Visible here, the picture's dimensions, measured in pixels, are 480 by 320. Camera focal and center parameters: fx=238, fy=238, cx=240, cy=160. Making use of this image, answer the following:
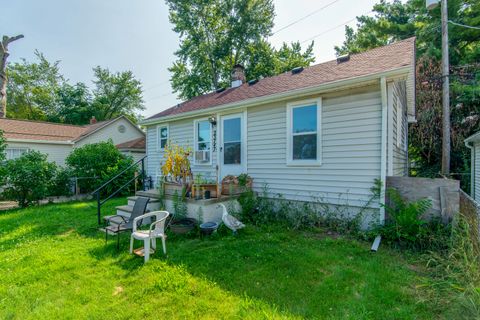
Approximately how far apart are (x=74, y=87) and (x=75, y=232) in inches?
1076

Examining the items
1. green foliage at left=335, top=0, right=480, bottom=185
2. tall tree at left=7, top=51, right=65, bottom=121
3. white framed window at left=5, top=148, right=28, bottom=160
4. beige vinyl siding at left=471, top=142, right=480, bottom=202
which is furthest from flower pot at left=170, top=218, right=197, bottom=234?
tall tree at left=7, top=51, right=65, bottom=121

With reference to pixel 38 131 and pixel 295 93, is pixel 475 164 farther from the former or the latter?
pixel 38 131

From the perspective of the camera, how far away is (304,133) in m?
5.89

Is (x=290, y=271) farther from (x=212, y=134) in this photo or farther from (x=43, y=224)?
(x=43, y=224)

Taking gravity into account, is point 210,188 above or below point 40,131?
below

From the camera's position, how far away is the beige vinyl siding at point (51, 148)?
1360 cm

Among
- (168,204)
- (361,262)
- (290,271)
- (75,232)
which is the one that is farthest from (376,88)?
(75,232)

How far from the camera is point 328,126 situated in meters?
5.47

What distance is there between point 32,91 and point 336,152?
114 ft

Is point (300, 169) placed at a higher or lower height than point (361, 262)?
higher

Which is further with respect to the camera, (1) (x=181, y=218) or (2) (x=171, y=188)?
(2) (x=171, y=188)

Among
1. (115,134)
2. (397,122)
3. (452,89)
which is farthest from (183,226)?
(115,134)

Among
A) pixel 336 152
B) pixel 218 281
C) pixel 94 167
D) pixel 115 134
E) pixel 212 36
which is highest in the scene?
pixel 212 36

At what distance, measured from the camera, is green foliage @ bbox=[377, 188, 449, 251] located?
4.07 m
